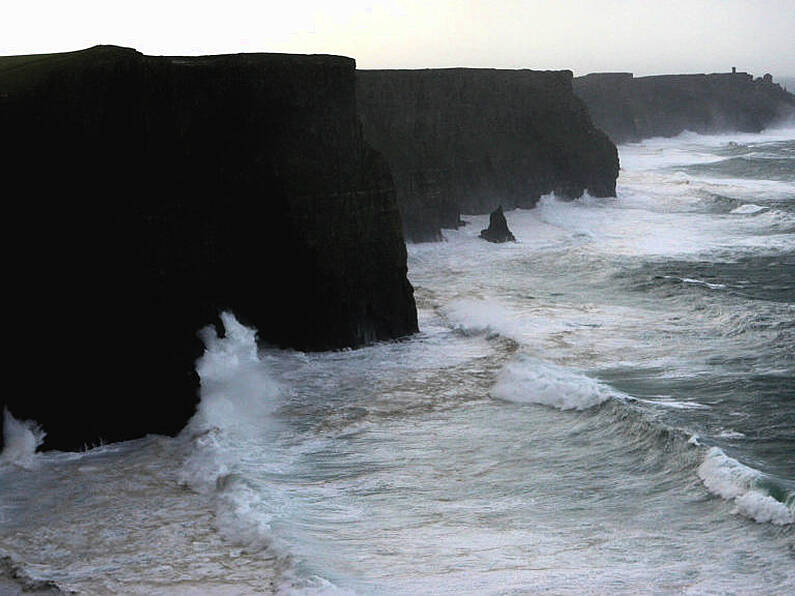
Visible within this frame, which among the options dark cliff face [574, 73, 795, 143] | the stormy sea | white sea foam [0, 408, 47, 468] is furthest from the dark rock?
dark cliff face [574, 73, 795, 143]

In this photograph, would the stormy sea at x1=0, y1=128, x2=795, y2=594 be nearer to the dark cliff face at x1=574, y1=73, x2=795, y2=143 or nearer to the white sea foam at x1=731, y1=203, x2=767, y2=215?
the white sea foam at x1=731, y1=203, x2=767, y2=215

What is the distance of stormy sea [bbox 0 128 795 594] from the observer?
540 inches

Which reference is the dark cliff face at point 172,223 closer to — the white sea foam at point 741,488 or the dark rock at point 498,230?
the white sea foam at point 741,488

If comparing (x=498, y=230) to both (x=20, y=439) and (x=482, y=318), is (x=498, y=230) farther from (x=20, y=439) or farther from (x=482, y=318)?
(x=20, y=439)

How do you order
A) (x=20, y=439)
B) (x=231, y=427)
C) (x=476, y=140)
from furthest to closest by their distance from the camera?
(x=476, y=140) < (x=231, y=427) < (x=20, y=439)

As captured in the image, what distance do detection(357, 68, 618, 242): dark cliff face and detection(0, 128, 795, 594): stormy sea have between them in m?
14.5

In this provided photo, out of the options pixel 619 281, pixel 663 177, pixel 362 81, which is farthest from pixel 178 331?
pixel 663 177

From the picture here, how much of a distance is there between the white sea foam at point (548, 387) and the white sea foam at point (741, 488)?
343 centimetres

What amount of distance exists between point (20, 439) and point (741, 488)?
10438 mm

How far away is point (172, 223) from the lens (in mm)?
21016

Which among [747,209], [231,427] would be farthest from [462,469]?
[747,209]

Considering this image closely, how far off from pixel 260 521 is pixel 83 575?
2.34 meters

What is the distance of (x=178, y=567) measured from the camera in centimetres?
1386

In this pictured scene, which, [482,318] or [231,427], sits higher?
[482,318]
